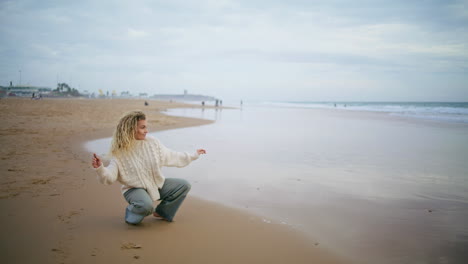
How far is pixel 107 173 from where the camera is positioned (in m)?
3.35

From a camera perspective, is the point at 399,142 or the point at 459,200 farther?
the point at 399,142

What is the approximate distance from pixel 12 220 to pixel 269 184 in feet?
13.5

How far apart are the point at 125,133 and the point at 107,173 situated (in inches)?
20.1

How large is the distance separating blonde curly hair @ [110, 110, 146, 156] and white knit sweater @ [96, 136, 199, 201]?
8cm

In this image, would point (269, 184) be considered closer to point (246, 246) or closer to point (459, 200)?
point (246, 246)

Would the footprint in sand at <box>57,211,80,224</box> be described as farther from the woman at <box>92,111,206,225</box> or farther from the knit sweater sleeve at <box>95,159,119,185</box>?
the knit sweater sleeve at <box>95,159,119,185</box>

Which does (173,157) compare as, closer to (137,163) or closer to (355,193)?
(137,163)

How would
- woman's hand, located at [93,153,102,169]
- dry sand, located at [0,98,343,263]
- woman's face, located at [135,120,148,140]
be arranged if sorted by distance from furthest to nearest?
woman's face, located at [135,120,148,140]
woman's hand, located at [93,153,102,169]
dry sand, located at [0,98,343,263]

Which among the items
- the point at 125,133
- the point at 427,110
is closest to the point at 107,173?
the point at 125,133

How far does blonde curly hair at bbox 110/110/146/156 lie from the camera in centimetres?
355

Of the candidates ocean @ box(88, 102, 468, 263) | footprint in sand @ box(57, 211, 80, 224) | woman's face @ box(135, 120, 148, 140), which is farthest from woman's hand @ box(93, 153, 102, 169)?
ocean @ box(88, 102, 468, 263)

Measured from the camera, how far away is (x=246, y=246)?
10.9ft

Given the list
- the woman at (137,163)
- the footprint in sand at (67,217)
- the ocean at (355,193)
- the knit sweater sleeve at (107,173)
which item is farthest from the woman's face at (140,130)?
the ocean at (355,193)

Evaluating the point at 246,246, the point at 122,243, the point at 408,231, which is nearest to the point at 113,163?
the point at 122,243
